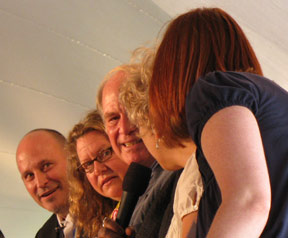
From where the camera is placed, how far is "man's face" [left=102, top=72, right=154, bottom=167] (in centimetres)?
146

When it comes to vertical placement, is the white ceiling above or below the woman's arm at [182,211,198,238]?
below

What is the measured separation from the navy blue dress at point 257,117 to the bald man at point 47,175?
156 cm

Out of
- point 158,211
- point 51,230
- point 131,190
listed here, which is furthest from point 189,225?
point 51,230

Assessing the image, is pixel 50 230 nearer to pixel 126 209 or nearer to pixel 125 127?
pixel 125 127

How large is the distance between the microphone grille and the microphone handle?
13 mm

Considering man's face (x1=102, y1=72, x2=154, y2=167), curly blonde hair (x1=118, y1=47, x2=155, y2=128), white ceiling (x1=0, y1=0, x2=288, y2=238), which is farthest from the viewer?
white ceiling (x1=0, y1=0, x2=288, y2=238)

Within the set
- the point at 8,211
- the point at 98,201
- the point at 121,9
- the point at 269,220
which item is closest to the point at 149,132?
the point at 269,220

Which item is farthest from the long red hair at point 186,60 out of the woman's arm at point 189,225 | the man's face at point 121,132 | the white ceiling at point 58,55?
the white ceiling at point 58,55

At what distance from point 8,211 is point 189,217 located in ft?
9.10

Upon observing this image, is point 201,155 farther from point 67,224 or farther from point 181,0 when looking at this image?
point 181,0

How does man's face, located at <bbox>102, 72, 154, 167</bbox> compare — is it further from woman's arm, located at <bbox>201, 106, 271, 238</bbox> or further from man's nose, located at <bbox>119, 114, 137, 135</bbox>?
woman's arm, located at <bbox>201, 106, 271, 238</bbox>

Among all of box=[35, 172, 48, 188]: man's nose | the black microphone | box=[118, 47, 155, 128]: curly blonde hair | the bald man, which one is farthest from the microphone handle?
box=[35, 172, 48, 188]: man's nose

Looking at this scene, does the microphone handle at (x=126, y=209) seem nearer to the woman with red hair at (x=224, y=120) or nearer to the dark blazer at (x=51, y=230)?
the woman with red hair at (x=224, y=120)

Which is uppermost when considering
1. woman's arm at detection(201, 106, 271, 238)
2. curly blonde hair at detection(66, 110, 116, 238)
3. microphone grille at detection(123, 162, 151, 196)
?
woman's arm at detection(201, 106, 271, 238)
